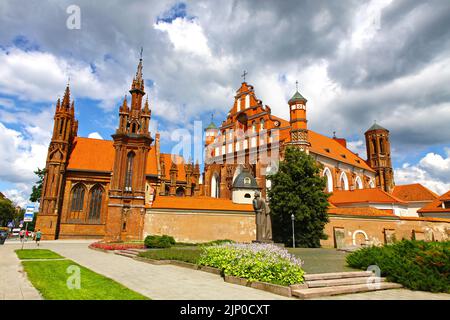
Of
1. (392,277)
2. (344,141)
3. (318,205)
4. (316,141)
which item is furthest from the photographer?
(344,141)

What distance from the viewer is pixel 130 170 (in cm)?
3253

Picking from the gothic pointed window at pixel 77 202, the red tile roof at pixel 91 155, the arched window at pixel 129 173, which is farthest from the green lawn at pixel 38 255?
the red tile roof at pixel 91 155

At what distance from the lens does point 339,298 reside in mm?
8133

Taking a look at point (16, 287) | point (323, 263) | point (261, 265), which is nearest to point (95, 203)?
point (16, 287)

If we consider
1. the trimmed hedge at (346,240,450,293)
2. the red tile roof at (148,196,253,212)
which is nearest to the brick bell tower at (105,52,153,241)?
the red tile roof at (148,196,253,212)

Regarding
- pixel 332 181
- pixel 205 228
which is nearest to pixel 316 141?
pixel 332 181

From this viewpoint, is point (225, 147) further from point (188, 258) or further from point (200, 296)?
point (200, 296)

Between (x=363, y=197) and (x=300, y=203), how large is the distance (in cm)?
1724

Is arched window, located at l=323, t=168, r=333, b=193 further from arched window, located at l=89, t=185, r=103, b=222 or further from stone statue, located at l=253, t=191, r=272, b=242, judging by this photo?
arched window, located at l=89, t=185, r=103, b=222

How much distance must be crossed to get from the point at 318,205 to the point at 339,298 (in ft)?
63.7

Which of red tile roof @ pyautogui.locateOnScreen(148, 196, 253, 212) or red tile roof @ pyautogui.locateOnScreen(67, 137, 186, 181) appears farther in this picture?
red tile roof @ pyautogui.locateOnScreen(67, 137, 186, 181)

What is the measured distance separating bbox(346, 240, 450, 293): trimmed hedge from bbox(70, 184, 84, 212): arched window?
118 ft

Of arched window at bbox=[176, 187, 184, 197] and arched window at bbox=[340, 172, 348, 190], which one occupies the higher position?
arched window at bbox=[340, 172, 348, 190]

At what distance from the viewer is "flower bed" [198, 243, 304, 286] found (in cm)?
931
